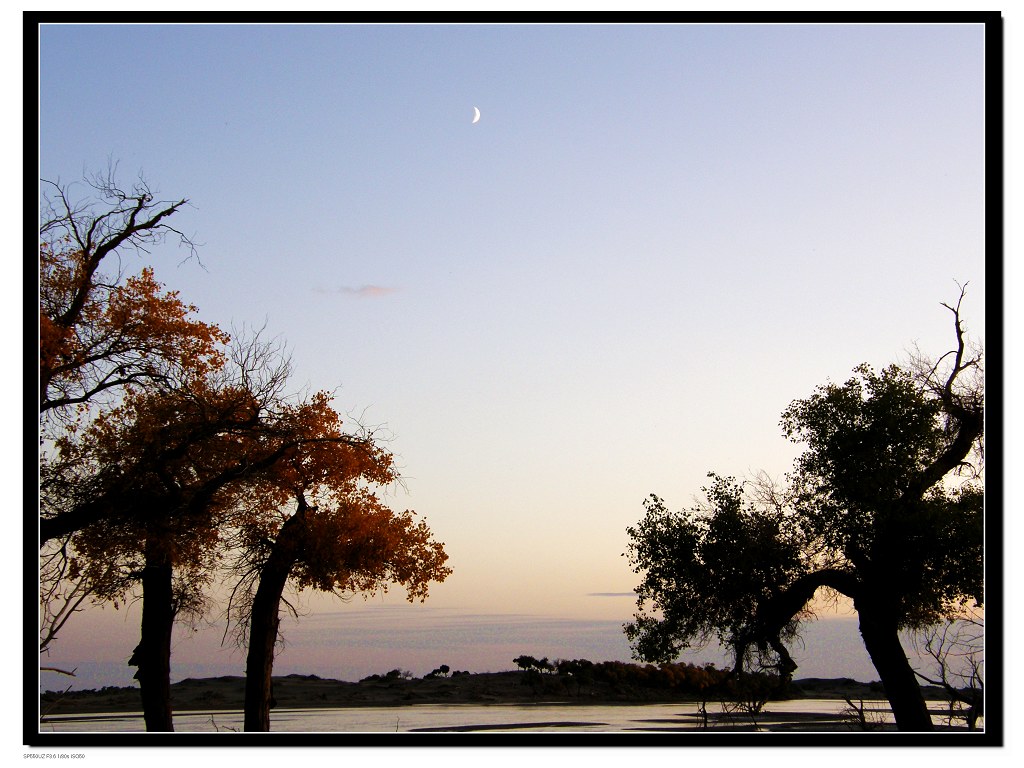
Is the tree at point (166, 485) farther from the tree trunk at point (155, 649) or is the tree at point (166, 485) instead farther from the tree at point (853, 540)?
the tree at point (853, 540)

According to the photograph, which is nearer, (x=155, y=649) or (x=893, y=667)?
(x=893, y=667)

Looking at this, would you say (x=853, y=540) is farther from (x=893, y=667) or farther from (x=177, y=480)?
(x=177, y=480)

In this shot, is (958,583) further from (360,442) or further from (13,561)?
(13,561)

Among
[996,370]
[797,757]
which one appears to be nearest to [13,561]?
[797,757]

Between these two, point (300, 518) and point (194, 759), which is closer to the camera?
point (194, 759)

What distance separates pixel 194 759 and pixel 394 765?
2.69m

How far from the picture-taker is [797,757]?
Result: 12422mm

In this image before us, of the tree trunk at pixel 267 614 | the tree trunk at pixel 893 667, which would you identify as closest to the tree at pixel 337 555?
the tree trunk at pixel 267 614

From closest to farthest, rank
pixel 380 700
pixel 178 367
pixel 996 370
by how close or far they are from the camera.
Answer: pixel 996 370 < pixel 178 367 < pixel 380 700

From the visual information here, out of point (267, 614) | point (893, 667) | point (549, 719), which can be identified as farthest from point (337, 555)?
point (893, 667)

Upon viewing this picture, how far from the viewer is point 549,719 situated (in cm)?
2127

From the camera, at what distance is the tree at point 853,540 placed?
703 inches

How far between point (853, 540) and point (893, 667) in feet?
8.33

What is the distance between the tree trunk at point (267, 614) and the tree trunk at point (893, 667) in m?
11.2
